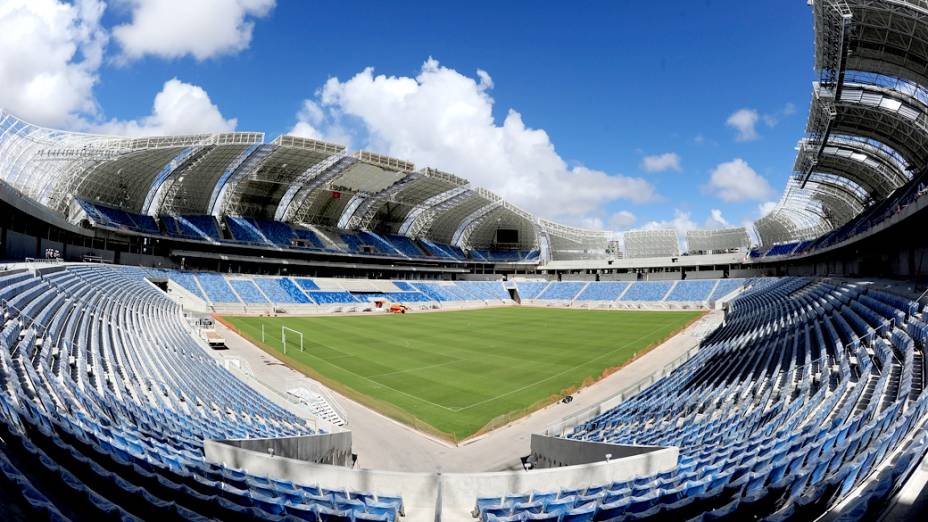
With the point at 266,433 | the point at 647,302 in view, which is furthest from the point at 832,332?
the point at 647,302

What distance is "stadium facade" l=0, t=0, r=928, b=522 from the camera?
19.7 feet

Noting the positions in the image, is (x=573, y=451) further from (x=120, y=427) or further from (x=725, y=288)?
(x=725, y=288)

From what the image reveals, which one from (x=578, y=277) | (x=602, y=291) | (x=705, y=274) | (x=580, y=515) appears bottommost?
(x=580, y=515)

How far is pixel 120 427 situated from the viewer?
26.9ft

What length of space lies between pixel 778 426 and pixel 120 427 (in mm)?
13082

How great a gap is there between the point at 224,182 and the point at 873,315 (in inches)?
2556

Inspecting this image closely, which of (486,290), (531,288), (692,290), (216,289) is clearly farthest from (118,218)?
(692,290)

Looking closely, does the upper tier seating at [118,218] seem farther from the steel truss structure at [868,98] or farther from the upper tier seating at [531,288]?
the steel truss structure at [868,98]

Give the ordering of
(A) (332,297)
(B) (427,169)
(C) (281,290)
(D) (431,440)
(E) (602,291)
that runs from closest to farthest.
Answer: (D) (431,440) < (C) (281,290) < (B) (427,169) < (A) (332,297) < (E) (602,291)

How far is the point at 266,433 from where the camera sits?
11539 millimetres

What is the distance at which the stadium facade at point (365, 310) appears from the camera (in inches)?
237

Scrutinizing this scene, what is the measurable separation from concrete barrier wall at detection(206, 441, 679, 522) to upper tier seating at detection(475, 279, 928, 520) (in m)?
0.57

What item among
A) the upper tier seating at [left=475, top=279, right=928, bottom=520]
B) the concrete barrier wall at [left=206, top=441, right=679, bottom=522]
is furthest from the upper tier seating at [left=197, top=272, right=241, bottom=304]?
the concrete barrier wall at [left=206, top=441, right=679, bottom=522]

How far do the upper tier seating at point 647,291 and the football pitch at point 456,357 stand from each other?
671 inches
